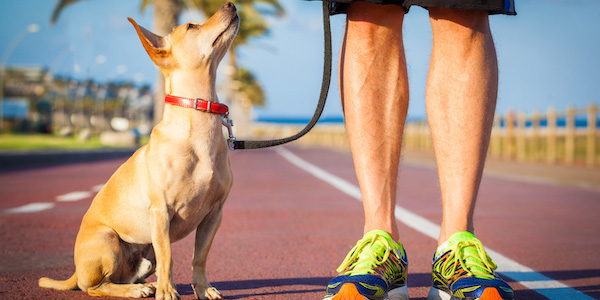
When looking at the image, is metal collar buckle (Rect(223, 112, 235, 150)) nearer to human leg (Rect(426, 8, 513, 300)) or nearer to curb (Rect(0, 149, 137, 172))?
human leg (Rect(426, 8, 513, 300))

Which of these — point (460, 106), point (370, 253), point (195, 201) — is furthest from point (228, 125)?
point (460, 106)

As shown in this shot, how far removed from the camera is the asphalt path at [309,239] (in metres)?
3.01

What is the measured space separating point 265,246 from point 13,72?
356ft

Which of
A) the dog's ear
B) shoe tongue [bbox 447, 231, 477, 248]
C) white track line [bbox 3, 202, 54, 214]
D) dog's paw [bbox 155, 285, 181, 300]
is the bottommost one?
white track line [bbox 3, 202, 54, 214]

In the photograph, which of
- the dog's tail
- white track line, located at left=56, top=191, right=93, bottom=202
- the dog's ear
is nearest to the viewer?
the dog's ear

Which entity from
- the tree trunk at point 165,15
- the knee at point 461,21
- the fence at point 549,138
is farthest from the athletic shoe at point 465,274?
the tree trunk at point 165,15

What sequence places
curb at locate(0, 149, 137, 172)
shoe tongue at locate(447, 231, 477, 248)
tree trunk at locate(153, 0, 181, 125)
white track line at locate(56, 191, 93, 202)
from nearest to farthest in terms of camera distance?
shoe tongue at locate(447, 231, 477, 248)
white track line at locate(56, 191, 93, 202)
curb at locate(0, 149, 137, 172)
tree trunk at locate(153, 0, 181, 125)

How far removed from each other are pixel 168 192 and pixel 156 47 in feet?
2.21

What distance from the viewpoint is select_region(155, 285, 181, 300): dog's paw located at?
8.35 ft

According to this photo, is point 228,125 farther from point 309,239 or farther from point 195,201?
point 309,239

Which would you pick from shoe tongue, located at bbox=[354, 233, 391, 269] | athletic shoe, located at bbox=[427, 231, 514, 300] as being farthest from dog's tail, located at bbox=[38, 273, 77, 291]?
athletic shoe, located at bbox=[427, 231, 514, 300]

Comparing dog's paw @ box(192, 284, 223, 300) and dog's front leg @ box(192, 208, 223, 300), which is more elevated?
dog's front leg @ box(192, 208, 223, 300)

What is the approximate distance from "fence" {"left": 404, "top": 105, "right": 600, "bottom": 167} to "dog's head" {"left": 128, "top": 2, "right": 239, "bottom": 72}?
50.3ft

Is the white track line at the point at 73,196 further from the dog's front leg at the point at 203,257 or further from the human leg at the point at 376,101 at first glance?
the human leg at the point at 376,101
